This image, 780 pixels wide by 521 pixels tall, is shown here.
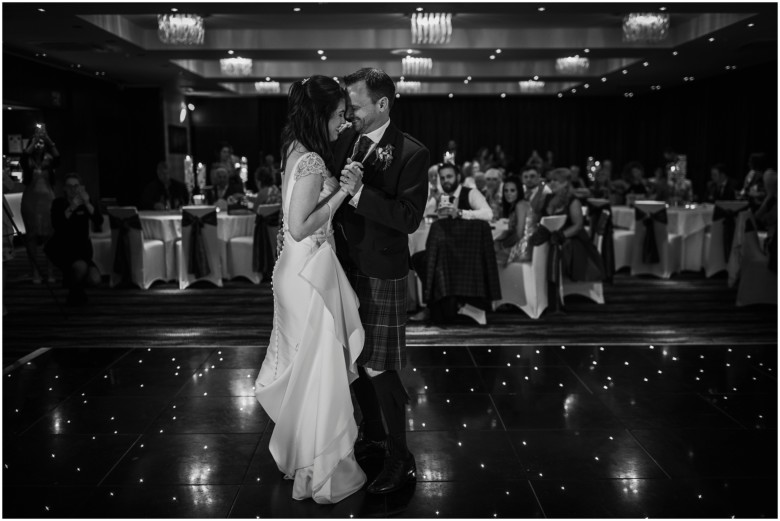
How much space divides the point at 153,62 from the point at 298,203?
34.4 ft

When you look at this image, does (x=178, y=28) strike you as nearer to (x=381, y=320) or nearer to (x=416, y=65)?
(x=416, y=65)

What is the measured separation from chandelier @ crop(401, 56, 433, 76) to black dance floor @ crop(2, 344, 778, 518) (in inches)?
318

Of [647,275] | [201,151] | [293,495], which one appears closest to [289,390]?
[293,495]

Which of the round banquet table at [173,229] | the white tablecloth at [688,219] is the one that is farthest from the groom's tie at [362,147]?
the white tablecloth at [688,219]

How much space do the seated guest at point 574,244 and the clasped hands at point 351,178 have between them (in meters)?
4.37

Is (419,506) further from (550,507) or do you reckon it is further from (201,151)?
(201,151)

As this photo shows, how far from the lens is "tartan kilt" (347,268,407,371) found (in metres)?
2.91

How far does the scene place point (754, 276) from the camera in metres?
6.95

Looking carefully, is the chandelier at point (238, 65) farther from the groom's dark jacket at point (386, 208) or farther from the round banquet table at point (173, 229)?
the groom's dark jacket at point (386, 208)

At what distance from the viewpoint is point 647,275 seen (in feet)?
29.2

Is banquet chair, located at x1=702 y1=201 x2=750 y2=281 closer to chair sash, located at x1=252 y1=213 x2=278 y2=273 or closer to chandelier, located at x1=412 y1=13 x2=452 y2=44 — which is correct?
chandelier, located at x1=412 y1=13 x2=452 y2=44

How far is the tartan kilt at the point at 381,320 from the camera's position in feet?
9.55

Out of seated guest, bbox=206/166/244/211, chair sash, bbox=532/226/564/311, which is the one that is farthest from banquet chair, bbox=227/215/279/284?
chair sash, bbox=532/226/564/311

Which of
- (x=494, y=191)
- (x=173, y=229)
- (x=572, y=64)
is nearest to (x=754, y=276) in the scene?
(x=494, y=191)
